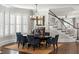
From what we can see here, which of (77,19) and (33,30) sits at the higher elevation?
(77,19)

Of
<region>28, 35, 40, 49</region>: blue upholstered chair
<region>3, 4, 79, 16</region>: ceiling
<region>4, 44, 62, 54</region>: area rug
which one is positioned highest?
<region>3, 4, 79, 16</region>: ceiling

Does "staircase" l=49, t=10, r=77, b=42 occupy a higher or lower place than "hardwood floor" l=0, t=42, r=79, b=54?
higher

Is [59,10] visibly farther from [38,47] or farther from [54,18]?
[38,47]

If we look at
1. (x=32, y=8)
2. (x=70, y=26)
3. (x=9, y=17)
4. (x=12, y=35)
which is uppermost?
(x=32, y=8)

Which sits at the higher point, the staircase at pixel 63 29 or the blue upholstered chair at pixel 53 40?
the staircase at pixel 63 29

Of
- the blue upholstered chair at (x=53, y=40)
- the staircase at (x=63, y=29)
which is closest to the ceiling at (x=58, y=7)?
the staircase at (x=63, y=29)

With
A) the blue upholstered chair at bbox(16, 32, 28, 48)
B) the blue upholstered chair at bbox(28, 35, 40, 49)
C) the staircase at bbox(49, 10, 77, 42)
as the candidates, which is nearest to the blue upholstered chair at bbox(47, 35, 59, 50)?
the staircase at bbox(49, 10, 77, 42)

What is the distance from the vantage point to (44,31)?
9.54 ft

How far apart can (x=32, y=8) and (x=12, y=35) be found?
72cm

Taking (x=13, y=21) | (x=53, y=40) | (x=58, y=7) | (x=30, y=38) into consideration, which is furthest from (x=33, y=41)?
(x=58, y=7)

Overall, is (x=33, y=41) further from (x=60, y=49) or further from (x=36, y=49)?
(x=60, y=49)

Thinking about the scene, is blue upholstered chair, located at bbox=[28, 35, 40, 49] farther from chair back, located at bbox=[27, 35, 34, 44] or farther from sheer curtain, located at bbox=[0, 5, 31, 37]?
sheer curtain, located at bbox=[0, 5, 31, 37]

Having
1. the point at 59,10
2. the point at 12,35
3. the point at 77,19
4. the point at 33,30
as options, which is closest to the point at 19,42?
the point at 12,35

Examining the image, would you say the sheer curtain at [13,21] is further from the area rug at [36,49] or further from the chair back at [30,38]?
the area rug at [36,49]
